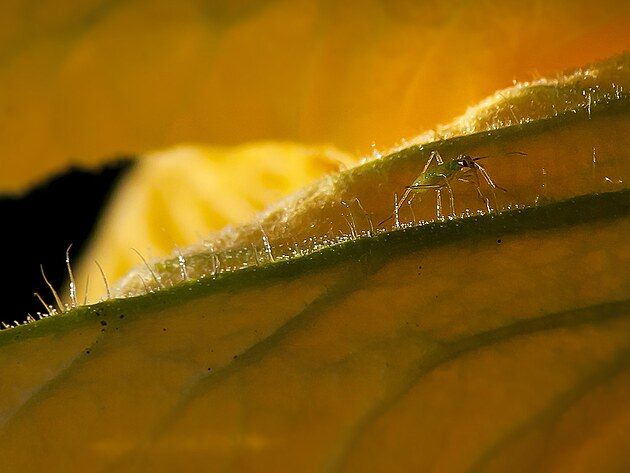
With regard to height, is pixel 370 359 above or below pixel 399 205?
below

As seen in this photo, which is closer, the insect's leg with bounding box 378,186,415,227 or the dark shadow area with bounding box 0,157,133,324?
the insect's leg with bounding box 378,186,415,227

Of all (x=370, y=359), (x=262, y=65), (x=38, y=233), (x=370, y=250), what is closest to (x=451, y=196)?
(x=370, y=250)

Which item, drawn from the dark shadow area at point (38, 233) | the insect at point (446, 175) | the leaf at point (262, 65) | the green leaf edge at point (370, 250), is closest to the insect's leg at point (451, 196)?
the insect at point (446, 175)

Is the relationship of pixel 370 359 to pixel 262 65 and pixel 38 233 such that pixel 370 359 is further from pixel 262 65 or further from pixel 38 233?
pixel 38 233

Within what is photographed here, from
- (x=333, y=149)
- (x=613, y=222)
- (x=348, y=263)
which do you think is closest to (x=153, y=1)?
(x=333, y=149)

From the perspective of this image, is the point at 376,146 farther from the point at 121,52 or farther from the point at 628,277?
the point at 628,277

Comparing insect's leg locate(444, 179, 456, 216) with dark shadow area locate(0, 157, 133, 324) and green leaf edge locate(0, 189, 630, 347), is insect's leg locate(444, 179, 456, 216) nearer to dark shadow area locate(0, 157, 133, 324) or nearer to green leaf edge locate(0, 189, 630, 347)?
green leaf edge locate(0, 189, 630, 347)

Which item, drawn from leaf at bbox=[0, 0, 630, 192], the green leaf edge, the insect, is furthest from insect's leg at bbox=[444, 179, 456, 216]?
leaf at bbox=[0, 0, 630, 192]
